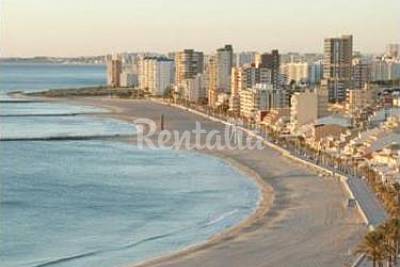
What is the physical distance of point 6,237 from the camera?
13.0m

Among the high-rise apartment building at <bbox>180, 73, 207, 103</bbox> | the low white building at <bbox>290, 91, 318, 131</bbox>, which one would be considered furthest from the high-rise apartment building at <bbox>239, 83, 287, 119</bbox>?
the high-rise apartment building at <bbox>180, 73, 207, 103</bbox>

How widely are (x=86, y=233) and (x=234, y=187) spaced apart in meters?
5.11

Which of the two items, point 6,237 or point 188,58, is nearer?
point 6,237

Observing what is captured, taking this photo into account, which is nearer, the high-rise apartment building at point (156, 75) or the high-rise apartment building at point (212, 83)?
the high-rise apartment building at point (212, 83)

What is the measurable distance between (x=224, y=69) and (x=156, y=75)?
345 inches

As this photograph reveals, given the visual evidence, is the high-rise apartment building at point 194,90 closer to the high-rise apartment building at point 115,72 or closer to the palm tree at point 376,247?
the high-rise apartment building at point 115,72

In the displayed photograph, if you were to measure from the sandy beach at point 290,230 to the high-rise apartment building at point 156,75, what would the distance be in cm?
3622

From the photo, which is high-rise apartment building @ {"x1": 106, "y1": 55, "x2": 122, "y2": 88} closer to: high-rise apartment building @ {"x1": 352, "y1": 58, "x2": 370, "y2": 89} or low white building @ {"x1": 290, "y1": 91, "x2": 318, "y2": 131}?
Answer: high-rise apartment building @ {"x1": 352, "y1": 58, "x2": 370, "y2": 89}

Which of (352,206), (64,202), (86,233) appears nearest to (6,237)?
(86,233)

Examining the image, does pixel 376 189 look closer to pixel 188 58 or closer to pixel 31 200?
pixel 31 200

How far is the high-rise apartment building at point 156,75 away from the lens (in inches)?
2201

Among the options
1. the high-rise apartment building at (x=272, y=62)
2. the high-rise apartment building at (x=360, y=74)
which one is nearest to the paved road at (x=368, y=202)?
the high-rise apartment building at (x=272, y=62)

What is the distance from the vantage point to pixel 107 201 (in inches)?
637

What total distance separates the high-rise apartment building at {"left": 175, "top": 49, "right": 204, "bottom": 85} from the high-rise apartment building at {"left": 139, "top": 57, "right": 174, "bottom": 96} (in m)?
0.99
